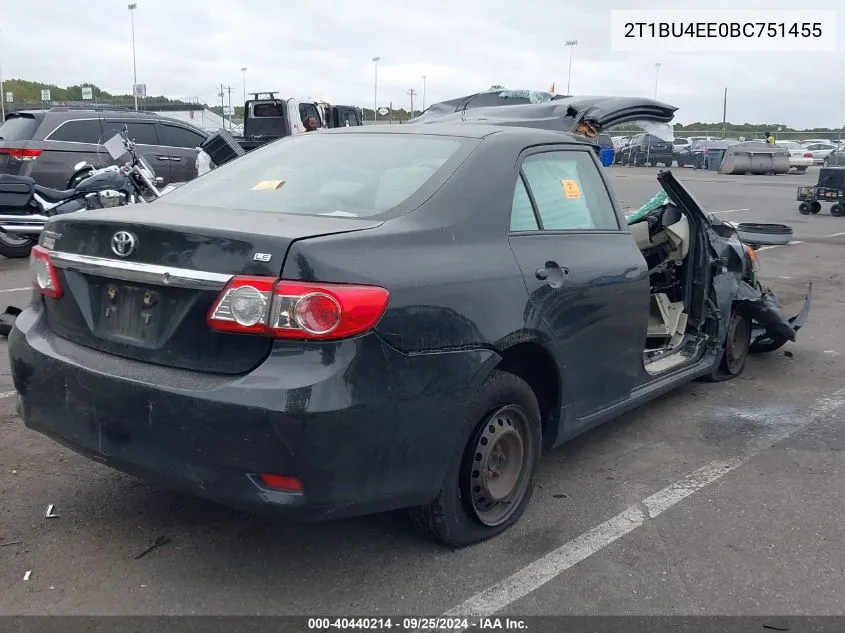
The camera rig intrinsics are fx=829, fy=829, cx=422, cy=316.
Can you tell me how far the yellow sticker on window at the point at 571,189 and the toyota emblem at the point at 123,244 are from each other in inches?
80.2

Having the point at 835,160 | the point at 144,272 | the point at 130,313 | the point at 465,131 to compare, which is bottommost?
the point at 130,313

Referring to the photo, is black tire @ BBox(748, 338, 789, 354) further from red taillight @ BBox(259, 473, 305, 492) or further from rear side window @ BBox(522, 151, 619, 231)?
red taillight @ BBox(259, 473, 305, 492)

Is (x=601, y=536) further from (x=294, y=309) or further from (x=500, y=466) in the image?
(x=294, y=309)

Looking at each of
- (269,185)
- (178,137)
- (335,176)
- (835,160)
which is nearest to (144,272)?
(269,185)

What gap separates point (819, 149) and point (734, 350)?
46.2m

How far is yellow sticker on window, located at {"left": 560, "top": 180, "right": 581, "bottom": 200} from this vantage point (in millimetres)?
4008

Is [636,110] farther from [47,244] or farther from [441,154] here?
[47,244]

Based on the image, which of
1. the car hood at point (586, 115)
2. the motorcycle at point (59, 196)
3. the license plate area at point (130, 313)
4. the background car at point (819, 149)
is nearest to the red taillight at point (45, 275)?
the license plate area at point (130, 313)

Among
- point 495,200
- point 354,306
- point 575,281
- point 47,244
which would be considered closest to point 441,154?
point 495,200

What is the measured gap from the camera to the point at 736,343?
19.4 ft

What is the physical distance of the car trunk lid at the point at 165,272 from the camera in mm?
2711

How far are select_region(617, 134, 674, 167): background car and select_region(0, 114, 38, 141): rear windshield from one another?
107 ft

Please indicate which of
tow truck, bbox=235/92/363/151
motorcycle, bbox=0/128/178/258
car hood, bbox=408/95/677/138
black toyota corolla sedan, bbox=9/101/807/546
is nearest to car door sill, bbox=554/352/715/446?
black toyota corolla sedan, bbox=9/101/807/546

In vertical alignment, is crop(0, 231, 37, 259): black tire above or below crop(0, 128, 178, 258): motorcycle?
below
